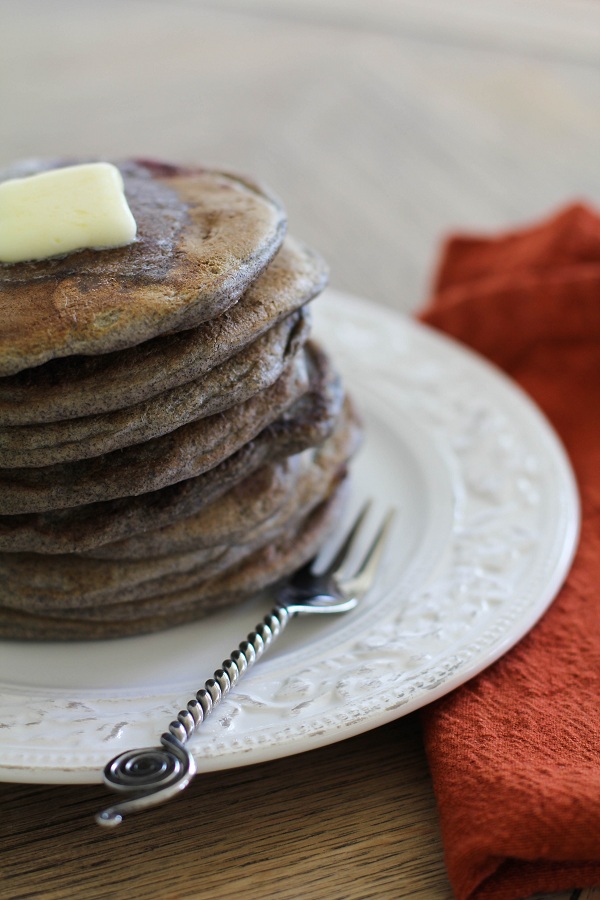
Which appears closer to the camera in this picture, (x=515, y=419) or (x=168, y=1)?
(x=515, y=419)

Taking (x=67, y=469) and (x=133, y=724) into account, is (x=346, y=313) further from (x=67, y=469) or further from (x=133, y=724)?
(x=133, y=724)

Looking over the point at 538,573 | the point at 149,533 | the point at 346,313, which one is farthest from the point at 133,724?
the point at 346,313

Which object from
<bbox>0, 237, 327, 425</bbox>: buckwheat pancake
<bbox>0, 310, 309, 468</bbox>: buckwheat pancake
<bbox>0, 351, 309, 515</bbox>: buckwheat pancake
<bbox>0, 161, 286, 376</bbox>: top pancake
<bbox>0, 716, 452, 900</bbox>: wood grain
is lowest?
<bbox>0, 716, 452, 900</bbox>: wood grain

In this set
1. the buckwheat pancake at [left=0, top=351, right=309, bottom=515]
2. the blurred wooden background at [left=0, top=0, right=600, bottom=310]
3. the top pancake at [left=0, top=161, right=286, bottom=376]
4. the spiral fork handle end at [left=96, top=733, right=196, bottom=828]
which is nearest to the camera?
the spiral fork handle end at [left=96, top=733, right=196, bottom=828]

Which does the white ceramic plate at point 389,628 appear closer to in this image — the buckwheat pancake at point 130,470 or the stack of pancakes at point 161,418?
the stack of pancakes at point 161,418

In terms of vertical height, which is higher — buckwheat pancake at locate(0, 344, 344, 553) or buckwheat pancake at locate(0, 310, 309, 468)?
buckwheat pancake at locate(0, 310, 309, 468)

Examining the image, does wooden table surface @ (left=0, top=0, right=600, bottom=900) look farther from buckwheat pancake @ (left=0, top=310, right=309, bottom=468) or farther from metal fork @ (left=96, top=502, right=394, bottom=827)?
buckwheat pancake @ (left=0, top=310, right=309, bottom=468)

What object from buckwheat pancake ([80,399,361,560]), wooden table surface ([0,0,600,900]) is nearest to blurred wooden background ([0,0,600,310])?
wooden table surface ([0,0,600,900])

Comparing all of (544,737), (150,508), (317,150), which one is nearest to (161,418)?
(150,508)
